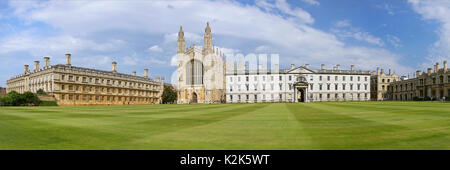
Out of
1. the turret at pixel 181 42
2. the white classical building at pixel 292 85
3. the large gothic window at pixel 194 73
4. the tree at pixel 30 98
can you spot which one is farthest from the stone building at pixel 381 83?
the tree at pixel 30 98

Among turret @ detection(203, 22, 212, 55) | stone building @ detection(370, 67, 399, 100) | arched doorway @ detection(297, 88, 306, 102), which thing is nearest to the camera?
arched doorway @ detection(297, 88, 306, 102)

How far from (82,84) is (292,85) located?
57740mm

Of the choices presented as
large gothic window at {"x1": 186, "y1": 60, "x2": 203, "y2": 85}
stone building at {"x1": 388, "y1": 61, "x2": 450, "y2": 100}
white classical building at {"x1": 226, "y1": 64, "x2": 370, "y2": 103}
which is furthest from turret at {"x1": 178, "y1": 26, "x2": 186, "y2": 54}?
stone building at {"x1": 388, "y1": 61, "x2": 450, "y2": 100}

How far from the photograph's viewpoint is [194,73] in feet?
255

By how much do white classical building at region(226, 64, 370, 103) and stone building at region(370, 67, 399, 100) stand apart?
10.7m

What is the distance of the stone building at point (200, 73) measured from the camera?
7538 centimetres

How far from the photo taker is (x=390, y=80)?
87.1m

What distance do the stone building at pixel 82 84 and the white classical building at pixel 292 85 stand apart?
29.9m

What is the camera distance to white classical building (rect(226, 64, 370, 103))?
74.9m

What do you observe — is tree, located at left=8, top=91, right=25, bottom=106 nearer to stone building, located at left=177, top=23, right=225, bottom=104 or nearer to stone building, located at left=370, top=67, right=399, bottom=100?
stone building, located at left=177, top=23, right=225, bottom=104

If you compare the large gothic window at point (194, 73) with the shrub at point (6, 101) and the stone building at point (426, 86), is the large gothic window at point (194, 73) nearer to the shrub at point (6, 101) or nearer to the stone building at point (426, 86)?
the shrub at point (6, 101)
